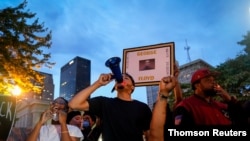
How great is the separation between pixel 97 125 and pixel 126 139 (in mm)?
1487

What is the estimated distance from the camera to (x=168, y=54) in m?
4.86

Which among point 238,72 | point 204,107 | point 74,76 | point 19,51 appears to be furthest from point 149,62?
point 74,76

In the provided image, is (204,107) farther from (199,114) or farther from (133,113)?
(133,113)

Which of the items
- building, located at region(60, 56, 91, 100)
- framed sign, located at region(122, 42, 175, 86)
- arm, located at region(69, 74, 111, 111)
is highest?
building, located at region(60, 56, 91, 100)

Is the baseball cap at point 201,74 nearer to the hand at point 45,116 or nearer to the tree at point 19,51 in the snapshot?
the hand at point 45,116

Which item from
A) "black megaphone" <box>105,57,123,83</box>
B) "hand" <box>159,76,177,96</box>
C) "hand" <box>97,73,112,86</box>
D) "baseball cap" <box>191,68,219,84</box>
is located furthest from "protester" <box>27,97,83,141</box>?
"baseball cap" <box>191,68,219,84</box>

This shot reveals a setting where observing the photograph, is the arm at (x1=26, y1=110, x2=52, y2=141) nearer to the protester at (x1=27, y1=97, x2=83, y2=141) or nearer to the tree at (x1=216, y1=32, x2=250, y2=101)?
the protester at (x1=27, y1=97, x2=83, y2=141)

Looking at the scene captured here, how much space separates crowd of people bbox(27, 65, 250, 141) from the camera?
2746mm

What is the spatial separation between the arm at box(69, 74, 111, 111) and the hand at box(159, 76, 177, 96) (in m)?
0.87

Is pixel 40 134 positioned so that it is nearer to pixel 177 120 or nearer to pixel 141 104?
pixel 141 104

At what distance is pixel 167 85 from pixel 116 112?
2.69ft

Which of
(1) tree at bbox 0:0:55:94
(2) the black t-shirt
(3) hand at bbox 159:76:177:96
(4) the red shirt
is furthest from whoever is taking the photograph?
(1) tree at bbox 0:0:55:94

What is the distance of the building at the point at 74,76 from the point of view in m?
164

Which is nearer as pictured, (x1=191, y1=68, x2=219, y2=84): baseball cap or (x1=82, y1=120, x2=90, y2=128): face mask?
(x1=191, y1=68, x2=219, y2=84): baseball cap
